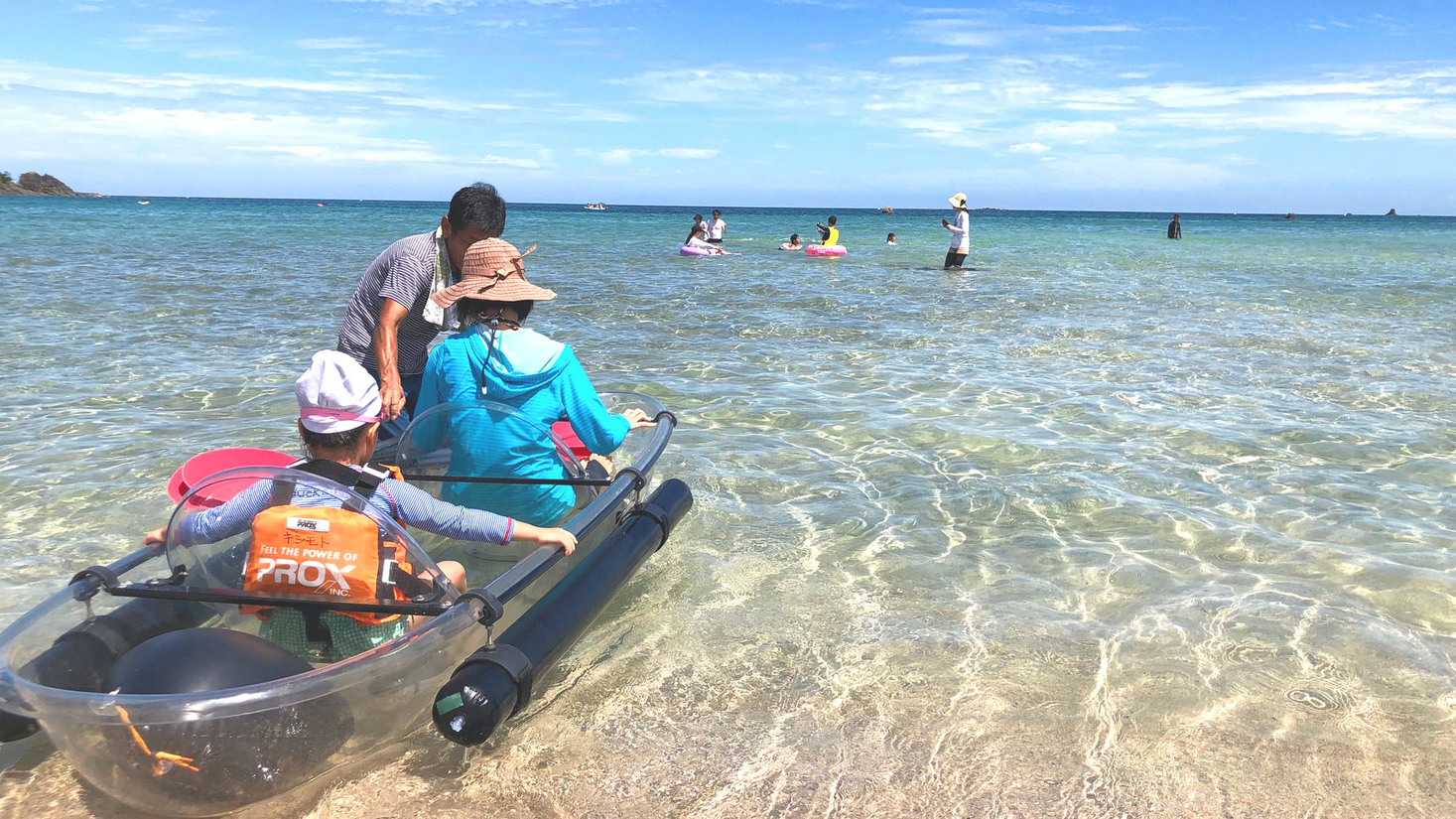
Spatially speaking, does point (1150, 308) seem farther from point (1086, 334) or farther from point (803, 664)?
point (803, 664)

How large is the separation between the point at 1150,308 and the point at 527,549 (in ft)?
48.7

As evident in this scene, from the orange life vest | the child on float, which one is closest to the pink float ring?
the child on float

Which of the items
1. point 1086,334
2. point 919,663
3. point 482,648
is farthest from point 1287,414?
point 482,648

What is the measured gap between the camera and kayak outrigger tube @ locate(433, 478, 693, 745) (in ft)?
10.5

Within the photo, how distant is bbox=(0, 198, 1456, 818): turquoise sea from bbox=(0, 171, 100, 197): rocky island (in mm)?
107970

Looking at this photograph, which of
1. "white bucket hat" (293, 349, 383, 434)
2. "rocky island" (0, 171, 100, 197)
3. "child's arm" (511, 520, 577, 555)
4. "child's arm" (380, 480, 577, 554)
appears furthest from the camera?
"rocky island" (0, 171, 100, 197)

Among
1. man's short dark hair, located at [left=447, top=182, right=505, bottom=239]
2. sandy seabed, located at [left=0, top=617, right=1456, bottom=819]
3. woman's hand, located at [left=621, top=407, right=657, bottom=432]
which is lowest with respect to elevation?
sandy seabed, located at [left=0, top=617, right=1456, bottom=819]

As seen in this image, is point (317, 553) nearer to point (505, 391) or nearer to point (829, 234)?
point (505, 391)

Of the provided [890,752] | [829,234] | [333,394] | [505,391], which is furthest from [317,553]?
[829,234]

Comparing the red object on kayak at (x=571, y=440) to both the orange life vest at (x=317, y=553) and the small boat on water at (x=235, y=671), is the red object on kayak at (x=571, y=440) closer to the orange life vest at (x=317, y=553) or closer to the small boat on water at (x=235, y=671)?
the small boat on water at (x=235, y=671)

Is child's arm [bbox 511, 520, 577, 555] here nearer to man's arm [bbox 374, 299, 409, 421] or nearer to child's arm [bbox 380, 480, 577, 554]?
child's arm [bbox 380, 480, 577, 554]

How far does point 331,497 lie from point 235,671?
57 cm

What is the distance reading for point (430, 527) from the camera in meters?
3.56

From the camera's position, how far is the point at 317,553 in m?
3.15
